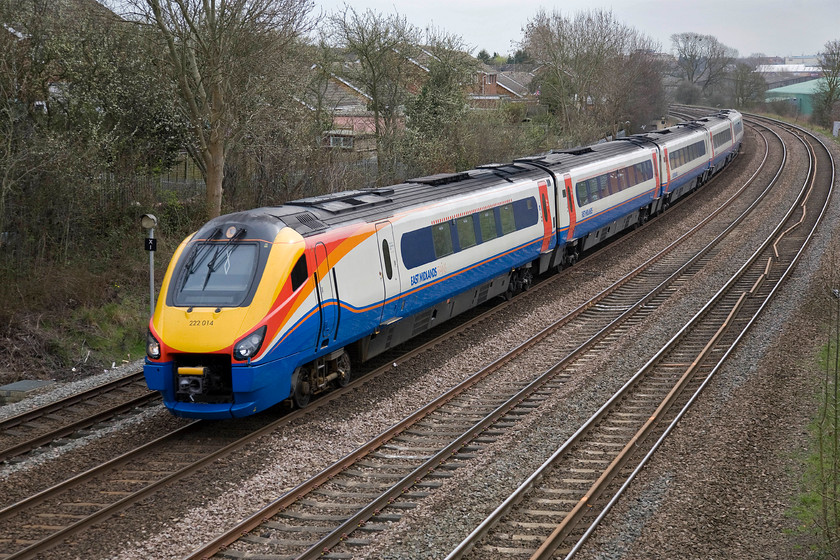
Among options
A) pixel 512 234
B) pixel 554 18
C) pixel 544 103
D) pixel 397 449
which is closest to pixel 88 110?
pixel 512 234

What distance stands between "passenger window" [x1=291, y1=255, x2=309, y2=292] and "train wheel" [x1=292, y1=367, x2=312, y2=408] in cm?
129

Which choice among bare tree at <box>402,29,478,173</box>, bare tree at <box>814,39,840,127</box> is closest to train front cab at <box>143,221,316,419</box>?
bare tree at <box>402,29,478,173</box>

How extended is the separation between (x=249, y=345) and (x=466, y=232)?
6.72 metres

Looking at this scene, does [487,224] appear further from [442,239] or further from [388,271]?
[388,271]

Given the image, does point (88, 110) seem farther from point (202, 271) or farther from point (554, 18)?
point (554, 18)

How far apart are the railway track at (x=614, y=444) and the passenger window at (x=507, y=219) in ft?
14.0

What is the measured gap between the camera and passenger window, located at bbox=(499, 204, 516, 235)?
1762 centimetres

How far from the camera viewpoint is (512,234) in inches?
709

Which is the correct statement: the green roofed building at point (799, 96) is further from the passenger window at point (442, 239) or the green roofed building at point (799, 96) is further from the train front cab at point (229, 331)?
the train front cab at point (229, 331)

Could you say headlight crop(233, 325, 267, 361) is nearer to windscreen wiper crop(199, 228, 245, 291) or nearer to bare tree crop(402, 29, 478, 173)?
windscreen wiper crop(199, 228, 245, 291)

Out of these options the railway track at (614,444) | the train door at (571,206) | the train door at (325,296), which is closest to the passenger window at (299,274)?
the train door at (325,296)

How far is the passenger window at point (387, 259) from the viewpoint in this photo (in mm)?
13414

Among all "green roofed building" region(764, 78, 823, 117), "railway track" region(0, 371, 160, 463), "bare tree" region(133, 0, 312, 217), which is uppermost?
"green roofed building" region(764, 78, 823, 117)

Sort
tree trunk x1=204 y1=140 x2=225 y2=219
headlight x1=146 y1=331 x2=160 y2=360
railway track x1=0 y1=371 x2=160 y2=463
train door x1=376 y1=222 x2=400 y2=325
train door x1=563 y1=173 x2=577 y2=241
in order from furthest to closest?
train door x1=563 y1=173 x2=577 y2=241
tree trunk x1=204 y1=140 x2=225 y2=219
train door x1=376 y1=222 x2=400 y2=325
railway track x1=0 y1=371 x2=160 y2=463
headlight x1=146 y1=331 x2=160 y2=360
